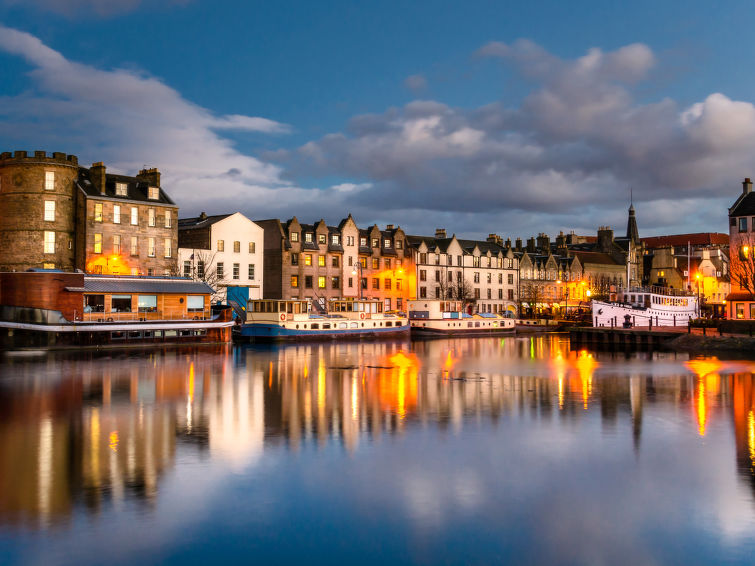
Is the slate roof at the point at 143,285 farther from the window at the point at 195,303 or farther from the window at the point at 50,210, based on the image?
the window at the point at 50,210

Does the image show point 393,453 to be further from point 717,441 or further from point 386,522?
point 717,441

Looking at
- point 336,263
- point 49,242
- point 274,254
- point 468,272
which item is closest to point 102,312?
point 49,242

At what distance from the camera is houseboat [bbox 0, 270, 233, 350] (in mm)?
51438

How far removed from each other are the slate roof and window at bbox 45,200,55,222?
12319 millimetres

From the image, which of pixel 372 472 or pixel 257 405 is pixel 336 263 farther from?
pixel 372 472

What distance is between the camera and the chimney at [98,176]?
66.5 m

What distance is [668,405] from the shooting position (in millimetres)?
29812

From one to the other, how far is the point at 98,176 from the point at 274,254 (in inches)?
899

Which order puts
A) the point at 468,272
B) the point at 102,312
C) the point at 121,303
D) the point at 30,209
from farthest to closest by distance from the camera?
the point at 468,272, the point at 30,209, the point at 121,303, the point at 102,312

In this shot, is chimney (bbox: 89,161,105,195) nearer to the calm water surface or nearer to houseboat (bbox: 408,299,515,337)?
the calm water surface

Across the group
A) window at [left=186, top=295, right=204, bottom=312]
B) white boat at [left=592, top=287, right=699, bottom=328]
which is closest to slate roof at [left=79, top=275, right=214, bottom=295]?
window at [left=186, top=295, right=204, bottom=312]

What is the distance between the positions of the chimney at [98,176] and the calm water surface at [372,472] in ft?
111

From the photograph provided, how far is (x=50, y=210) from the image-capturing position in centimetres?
6444

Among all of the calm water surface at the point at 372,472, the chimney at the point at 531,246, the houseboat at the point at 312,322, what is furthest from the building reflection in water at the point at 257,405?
the chimney at the point at 531,246
